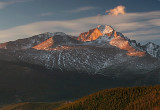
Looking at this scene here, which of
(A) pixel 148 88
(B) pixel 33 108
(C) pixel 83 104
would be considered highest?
(A) pixel 148 88

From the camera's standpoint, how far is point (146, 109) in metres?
54.3

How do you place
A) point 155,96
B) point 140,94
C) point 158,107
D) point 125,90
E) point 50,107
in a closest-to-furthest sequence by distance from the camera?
point 158,107 → point 155,96 → point 140,94 → point 125,90 → point 50,107

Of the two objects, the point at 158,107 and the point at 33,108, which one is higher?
the point at 158,107

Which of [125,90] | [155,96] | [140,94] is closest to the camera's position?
[155,96]

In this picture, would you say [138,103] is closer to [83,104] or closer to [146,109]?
[146,109]

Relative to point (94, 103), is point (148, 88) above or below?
above

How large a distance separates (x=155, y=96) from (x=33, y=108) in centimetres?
15476

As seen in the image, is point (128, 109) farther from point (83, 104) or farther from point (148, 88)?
point (83, 104)

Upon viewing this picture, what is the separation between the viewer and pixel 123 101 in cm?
6209

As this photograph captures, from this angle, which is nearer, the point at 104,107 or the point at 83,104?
the point at 104,107

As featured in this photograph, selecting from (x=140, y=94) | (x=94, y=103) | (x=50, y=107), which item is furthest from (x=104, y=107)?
(x=50, y=107)

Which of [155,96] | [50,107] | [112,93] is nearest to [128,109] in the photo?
[155,96]

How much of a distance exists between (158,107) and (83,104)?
24.2 metres

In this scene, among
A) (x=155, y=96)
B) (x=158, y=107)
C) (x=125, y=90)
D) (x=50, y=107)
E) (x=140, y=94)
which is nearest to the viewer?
(x=158, y=107)
